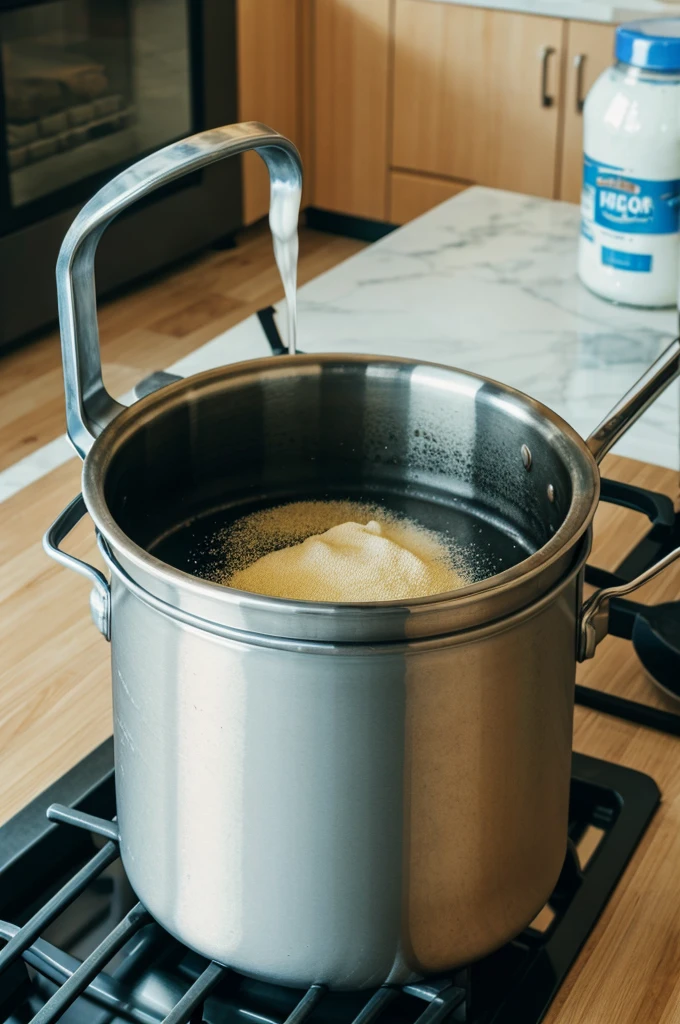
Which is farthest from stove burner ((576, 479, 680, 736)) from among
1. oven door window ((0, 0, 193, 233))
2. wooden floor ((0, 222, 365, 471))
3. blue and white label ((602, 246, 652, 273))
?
oven door window ((0, 0, 193, 233))

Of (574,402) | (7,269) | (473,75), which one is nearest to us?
(574,402)

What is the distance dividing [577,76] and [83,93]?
1.08 m

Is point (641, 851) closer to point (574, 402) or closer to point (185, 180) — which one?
point (574, 402)

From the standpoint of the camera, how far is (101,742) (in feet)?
2.18

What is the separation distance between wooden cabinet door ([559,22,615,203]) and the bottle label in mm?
1661

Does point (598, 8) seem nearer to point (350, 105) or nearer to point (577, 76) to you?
point (577, 76)

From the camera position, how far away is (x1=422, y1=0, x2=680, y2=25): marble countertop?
2.64 metres

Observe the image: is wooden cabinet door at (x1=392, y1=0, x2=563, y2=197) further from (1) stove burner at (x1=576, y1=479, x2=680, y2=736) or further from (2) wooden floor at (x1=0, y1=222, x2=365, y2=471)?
(1) stove burner at (x1=576, y1=479, x2=680, y2=736)

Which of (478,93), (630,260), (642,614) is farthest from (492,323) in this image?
(478,93)

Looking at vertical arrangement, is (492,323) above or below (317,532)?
below

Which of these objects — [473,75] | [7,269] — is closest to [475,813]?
[7,269]

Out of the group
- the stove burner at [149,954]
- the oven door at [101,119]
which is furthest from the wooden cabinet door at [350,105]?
the stove burner at [149,954]

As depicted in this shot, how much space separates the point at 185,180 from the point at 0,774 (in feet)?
7.77

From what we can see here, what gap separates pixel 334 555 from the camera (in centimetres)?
53
